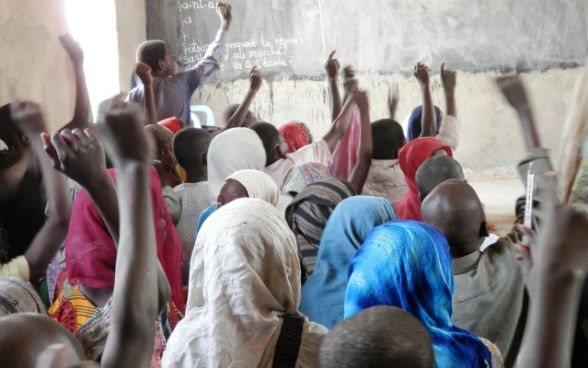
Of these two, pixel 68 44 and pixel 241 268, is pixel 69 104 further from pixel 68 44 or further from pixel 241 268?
pixel 241 268

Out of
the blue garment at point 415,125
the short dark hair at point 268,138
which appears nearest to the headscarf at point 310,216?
the short dark hair at point 268,138

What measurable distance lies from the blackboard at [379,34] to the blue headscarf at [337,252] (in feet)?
21.2

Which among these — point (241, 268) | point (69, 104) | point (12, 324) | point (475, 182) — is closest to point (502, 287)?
point (241, 268)

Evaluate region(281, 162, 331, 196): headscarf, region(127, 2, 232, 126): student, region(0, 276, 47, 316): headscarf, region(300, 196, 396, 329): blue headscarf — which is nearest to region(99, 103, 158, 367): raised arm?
region(0, 276, 47, 316): headscarf

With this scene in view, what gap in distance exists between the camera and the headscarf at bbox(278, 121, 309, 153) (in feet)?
17.4

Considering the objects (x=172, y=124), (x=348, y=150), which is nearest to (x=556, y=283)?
(x=348, y=150)

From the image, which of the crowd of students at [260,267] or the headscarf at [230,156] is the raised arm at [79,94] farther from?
the headscarf at [230,156]

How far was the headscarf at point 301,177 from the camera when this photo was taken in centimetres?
364

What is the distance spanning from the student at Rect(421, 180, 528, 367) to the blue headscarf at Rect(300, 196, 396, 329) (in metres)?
0.23

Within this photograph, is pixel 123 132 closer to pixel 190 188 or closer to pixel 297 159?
pixel 190 188

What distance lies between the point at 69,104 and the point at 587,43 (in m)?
5.68

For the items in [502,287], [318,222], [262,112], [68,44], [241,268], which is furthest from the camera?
[262,112]

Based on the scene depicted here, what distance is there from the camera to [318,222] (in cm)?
305

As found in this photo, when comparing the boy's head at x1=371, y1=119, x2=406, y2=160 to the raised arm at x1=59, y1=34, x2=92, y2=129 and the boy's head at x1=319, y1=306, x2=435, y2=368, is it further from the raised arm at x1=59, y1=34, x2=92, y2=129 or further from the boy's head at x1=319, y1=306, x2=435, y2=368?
the boy's head at x1=319, y1=306, x2=435, y2=368
